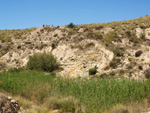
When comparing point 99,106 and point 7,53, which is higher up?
point 7,53

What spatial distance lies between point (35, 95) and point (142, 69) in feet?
49.0

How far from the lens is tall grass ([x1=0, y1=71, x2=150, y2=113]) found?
40.4 feet

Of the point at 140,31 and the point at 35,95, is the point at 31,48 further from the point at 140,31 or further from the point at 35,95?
the point at 35,95

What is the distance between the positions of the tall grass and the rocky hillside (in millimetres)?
9072

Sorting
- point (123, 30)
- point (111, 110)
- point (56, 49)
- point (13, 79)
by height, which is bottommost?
point (111, 110)

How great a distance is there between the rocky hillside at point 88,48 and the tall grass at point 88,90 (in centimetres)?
907

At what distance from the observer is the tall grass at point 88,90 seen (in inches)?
484

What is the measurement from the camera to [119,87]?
13.6 m

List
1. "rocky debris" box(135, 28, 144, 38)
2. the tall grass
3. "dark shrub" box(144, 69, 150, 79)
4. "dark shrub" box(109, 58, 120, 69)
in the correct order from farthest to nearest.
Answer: "rocky debris" box(135, 28, 144, 38) → "dark shrub" box(109, 58, 120, 69) → "dark shrub" box(144, 69, 150, 79) → the tall grass

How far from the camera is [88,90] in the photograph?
13.7m

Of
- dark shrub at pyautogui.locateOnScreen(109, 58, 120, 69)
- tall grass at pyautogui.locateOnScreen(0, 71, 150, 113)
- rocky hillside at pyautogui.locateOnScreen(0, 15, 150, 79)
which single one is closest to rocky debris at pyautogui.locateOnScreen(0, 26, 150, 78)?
rocky hillside at pyautogui.locateOnScreen(0, 15, 150, 79)

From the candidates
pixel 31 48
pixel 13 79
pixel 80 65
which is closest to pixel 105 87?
pixel 13 79

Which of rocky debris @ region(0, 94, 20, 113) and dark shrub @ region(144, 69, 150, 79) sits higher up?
rocky debris @ region(0, 94, 20, 113)

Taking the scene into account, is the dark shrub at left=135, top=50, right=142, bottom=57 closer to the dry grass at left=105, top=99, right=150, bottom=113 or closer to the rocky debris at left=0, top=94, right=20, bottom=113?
the dry grass at left=105, top=99, right=150, bottom=113
